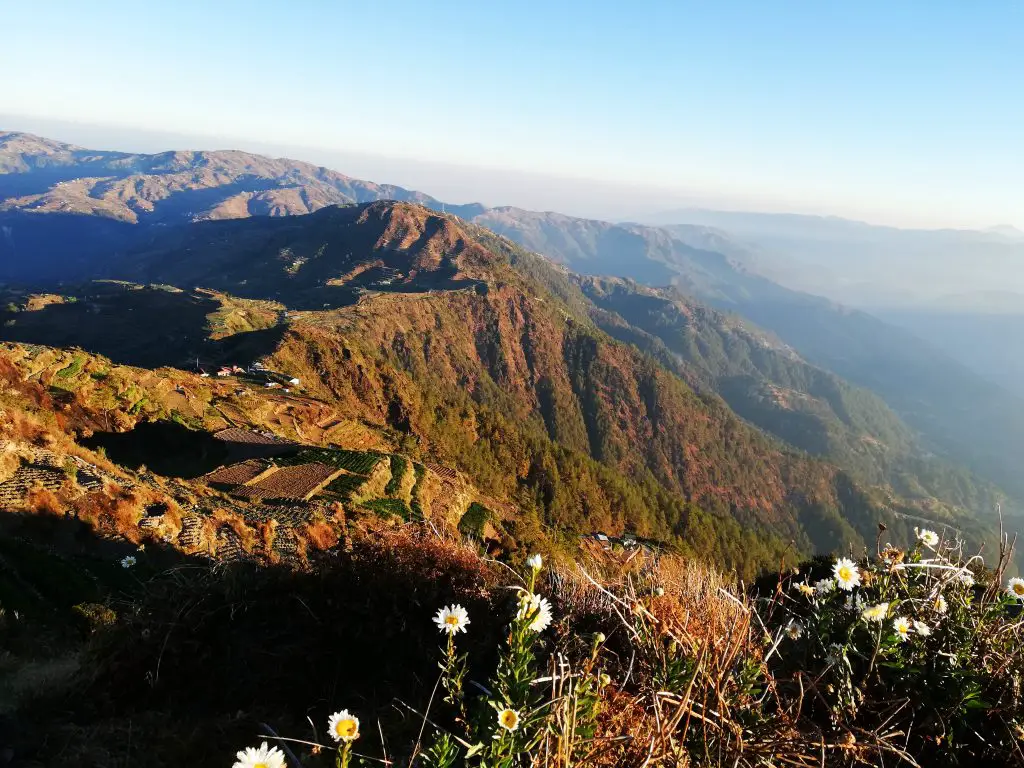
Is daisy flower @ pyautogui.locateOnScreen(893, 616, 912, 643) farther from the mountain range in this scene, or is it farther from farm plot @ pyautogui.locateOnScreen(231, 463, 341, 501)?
the mountain range

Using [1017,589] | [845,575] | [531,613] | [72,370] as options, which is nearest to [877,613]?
[845,575]

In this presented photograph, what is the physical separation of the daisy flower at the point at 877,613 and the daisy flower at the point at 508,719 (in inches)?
72.4

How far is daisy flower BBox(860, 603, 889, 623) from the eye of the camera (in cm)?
253

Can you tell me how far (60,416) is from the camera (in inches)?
819

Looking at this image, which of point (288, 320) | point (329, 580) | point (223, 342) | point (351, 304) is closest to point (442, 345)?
point (351, 304)

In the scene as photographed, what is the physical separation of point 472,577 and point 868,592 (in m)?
2.79

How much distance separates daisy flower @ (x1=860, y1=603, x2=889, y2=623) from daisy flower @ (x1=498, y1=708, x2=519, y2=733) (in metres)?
1.84

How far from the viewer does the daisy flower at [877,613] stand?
253 centimetres

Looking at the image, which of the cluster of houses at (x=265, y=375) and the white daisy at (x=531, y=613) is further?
the cluster of houses at (x=265, y=375)

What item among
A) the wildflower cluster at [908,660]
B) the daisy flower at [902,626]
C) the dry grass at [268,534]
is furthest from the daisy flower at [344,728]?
the dry grass at [268,534]

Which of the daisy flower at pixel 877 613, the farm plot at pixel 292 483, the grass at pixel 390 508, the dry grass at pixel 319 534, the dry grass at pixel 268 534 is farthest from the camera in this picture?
the grass at pixel 390 508

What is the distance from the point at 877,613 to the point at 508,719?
196 centimetres

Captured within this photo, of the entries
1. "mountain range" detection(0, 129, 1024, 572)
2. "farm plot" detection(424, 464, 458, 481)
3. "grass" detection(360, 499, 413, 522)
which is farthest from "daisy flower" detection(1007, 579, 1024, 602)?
"mountain range" detection(0, 129, 1024, 572)

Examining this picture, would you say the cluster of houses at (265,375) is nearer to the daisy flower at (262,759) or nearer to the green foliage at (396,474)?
the green foliage at (396,474)
